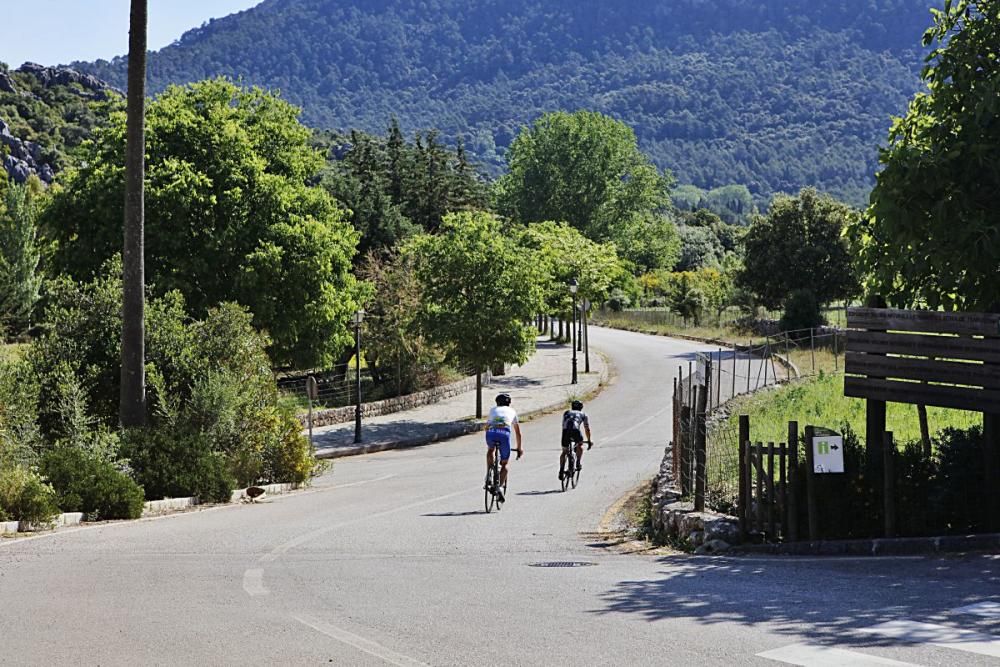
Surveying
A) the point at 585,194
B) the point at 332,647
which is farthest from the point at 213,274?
the point at 585,194

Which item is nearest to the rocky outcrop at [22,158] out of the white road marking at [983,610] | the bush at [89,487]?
the bush at [89,487]

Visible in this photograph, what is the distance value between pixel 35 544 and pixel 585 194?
97.8 meters

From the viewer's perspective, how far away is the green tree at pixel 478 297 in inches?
1594

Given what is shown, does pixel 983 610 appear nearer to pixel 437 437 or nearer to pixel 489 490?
pixel 489 490

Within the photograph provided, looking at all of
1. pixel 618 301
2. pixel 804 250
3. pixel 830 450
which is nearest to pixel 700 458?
pixel 830 450

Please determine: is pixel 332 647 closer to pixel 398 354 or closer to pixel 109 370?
pixel 109 370

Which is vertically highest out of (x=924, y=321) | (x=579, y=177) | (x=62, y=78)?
(x=62, y=78)

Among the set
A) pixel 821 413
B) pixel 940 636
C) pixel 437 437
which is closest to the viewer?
pixel 940 636

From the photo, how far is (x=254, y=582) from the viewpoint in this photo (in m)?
11.0

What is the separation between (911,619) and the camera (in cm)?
849

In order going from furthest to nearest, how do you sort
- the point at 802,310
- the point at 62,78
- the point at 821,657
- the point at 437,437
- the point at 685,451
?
the point at 62,78 < the point at 802,310 < the point at 437,437 < the point at 685,451 < the point at 821,657

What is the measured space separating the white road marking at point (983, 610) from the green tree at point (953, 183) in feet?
15.9

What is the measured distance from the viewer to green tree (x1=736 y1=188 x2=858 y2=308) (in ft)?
212

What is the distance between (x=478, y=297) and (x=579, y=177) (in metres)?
70.5
